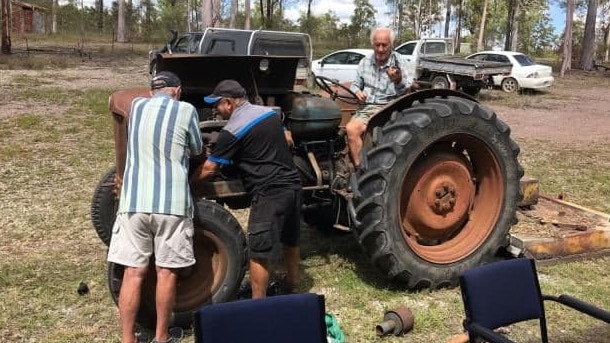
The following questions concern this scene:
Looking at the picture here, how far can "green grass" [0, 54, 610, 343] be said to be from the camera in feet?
13.1

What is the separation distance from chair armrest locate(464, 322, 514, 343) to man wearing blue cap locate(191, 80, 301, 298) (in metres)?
1.49

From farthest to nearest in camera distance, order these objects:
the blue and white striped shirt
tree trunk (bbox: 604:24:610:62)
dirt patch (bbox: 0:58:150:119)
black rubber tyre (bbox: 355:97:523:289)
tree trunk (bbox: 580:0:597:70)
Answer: tree trunk (bbox: 604:24:610:62)
tree trunk (bbox: 580:0:597:70)
dirt patch (bbox: 0:58:150:119)
black rubber tyre (bbox: 355:97:523:289)
the blue and white striped shirt

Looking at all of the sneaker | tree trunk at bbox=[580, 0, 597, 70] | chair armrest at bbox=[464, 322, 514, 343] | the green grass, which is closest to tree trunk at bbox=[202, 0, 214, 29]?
the green grass

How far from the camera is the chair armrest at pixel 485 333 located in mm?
2555

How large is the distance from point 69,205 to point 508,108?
43.9 feet

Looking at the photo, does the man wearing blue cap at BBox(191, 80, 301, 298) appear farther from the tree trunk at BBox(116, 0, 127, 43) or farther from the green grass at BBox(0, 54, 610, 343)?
the tree trunk at BBox(116, 0, 127, 43)

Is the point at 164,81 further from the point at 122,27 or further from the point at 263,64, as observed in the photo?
the point at 122,27

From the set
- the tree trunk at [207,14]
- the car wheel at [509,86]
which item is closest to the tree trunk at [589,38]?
the car wheel at [509,86]

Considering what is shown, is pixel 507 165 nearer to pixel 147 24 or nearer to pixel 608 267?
pixel 608 267

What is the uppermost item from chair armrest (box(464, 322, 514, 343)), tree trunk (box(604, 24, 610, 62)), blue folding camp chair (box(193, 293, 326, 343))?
tree trunk (box(604, 24, 610, 62))

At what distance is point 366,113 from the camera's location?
4.68 meters

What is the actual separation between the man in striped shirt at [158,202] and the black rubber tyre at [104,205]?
1200mm

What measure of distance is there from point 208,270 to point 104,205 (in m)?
1.24

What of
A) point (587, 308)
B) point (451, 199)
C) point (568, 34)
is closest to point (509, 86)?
point (568, 34)
